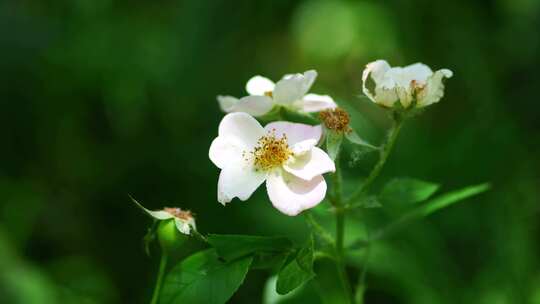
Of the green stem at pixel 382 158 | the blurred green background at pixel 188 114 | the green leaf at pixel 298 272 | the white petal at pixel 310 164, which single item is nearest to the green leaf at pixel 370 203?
the green stem at pixel 382 158

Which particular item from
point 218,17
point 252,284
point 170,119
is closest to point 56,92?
point 170,119

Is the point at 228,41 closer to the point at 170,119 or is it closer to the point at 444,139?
the point at 170,119

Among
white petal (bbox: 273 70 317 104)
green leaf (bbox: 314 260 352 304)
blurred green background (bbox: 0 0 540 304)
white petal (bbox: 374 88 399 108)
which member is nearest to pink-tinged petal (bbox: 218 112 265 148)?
white petal (bbox: 273 70 317 104)

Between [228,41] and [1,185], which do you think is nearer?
[1,185]

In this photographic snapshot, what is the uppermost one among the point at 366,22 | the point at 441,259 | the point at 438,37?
the point at 366,22

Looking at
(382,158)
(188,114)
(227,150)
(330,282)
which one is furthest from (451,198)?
(188,114)

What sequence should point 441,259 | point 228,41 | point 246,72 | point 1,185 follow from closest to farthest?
point 441,259
point 1,185
point 228,41
point 246,72

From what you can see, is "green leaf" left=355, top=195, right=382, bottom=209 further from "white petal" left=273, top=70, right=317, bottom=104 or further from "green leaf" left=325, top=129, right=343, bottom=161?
"white petal" left=273, top=70, right=317, bottom=104
